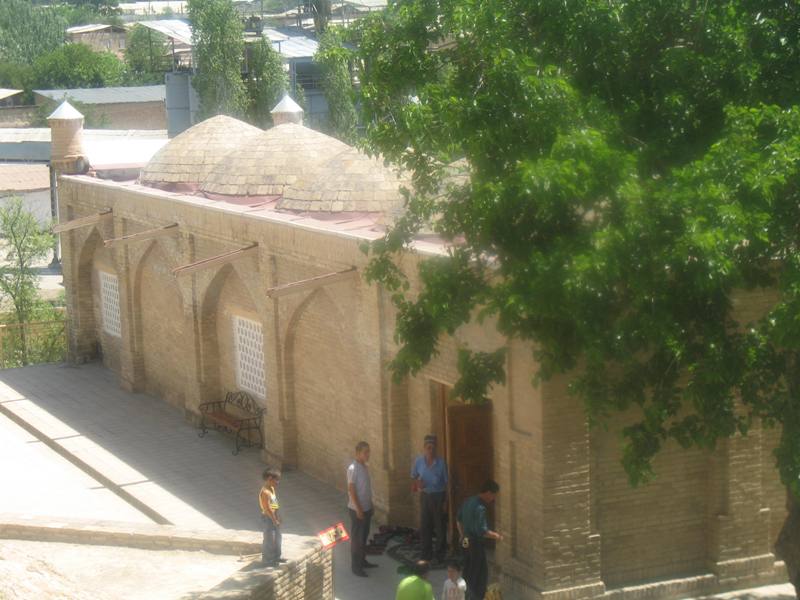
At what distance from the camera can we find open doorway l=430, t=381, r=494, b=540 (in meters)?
13.5

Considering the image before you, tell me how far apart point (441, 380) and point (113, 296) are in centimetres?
1088

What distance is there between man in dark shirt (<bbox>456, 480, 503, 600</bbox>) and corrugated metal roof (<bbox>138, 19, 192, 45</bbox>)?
155 ft

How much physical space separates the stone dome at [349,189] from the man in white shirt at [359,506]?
3931 mm

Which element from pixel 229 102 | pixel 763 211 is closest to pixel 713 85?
pixel 763 211

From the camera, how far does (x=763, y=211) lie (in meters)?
8.50

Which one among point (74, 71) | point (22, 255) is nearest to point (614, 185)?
point (22, 255)

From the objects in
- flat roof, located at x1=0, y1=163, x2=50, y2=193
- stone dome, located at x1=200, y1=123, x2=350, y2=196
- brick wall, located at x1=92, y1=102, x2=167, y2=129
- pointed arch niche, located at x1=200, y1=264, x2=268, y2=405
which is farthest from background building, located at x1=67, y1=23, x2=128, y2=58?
pointed arch niche, located at x1=200, y1=264, x2=268, y2=405

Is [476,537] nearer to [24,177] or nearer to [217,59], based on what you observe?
[217,59]

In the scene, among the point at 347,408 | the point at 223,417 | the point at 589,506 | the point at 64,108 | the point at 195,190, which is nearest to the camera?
the point at 589,506

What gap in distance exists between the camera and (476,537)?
37.2 feet

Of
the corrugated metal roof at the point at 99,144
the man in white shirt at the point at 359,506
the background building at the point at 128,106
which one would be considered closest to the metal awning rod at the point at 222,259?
the man in white shirt at the point at 359,506

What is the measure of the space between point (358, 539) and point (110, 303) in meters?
11.1

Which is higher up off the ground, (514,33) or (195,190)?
(514,33)

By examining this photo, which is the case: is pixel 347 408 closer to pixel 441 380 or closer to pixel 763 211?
pixel 441 380
